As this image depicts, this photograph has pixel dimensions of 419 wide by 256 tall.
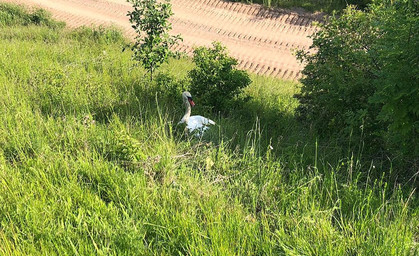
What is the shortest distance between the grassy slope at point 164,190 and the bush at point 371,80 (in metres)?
0.43

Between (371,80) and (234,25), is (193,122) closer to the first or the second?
(371,80)

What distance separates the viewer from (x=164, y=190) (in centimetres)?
367

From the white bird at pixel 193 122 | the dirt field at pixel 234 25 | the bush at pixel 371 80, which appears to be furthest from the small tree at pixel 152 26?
the dirt field at pixel 234 25

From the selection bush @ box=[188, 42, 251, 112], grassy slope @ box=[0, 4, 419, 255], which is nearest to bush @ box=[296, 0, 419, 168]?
grassy slope @ box=[0, 4, 419, 255]

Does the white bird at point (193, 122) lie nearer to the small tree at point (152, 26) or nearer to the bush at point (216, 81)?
the bush at point (216, 81)

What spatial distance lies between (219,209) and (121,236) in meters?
0.90

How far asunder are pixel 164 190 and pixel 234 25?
979cm

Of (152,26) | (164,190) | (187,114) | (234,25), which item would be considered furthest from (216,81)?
(234,25)

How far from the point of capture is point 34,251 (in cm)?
304

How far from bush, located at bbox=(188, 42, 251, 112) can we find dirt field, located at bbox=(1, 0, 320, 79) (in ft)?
13.4

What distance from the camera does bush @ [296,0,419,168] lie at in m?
4.04

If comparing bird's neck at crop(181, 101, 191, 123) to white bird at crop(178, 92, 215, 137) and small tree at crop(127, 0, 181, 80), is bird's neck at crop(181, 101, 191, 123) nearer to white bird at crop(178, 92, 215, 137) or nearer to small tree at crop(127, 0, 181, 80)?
white bird at crop(178, 92, 215, 137)

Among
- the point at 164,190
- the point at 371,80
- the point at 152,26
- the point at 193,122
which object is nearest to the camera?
the point at 164,190

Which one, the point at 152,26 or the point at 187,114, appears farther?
the point at 152,26
